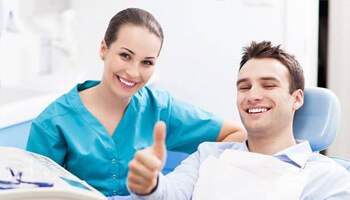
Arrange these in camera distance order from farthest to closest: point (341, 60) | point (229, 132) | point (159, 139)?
point (341, 60) → point (229, 132) → point (159, 139)

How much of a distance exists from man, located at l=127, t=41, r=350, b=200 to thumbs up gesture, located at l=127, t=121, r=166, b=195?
0.78ft

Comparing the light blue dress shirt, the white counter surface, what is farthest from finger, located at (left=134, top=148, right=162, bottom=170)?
the white counter surface

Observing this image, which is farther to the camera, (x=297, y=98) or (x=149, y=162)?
(x=297, y=98)

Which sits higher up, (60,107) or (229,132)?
(60,107)

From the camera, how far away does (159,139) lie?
47.5 inches

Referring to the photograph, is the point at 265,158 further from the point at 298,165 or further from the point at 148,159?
the point at 148,159

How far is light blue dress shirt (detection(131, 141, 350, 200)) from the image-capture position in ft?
5.11

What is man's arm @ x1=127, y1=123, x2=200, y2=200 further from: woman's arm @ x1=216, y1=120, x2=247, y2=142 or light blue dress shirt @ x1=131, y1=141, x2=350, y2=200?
woman's arm @ x1=216, y1=120, x2=247, y2=142

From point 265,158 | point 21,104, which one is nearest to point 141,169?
point 265,158

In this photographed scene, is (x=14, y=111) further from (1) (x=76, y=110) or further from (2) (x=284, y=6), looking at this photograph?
(2) (x=284, y=6)

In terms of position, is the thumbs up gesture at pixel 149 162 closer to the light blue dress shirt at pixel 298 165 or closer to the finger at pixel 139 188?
the finger at pixel 139 188

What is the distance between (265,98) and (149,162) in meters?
0.59

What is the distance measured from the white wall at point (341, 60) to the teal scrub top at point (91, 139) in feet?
6.17

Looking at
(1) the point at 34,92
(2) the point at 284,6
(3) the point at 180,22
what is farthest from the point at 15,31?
(2) the point at 284,6
